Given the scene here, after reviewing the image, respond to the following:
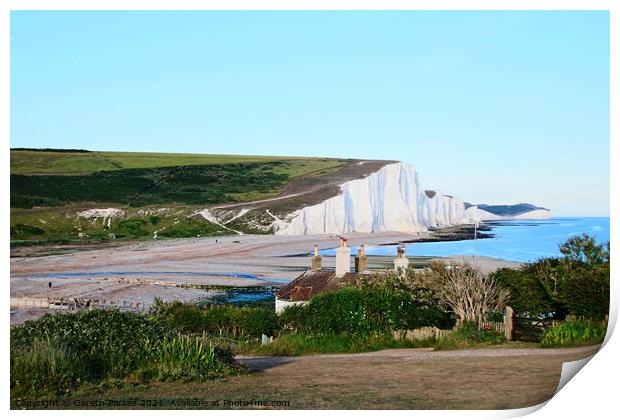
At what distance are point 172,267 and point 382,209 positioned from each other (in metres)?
3.55

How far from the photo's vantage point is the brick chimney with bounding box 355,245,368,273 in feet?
42.8

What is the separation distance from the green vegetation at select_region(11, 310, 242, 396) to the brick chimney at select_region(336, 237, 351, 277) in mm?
3084

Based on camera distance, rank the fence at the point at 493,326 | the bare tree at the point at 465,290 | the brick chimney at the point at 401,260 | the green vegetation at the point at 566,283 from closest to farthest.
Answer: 1. the green vegetation at the point at 566,283
2. the fence at the point at 493,326
3. the bare tree at the point at 465,290
4. the brick chimney at the point at 401,260

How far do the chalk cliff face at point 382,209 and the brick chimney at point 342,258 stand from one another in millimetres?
218

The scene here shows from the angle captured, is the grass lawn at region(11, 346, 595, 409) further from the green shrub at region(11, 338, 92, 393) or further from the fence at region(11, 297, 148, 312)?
the fence at region(11, 297, 148, 312)

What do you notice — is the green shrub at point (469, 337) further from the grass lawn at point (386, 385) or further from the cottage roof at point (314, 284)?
the cottage roof at point (314, 284)

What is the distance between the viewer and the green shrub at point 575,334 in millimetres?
10719

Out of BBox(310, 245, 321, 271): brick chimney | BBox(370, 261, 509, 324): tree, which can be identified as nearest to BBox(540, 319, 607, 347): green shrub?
BBox(370, 261, 509, 324): tree

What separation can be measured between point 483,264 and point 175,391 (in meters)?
5.76

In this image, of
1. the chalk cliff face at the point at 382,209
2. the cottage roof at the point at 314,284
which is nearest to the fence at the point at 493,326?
the chalk cliff face at the point at 382,209

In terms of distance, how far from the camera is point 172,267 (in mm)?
11844

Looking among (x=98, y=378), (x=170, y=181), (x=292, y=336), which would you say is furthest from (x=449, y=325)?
(x=98, y=378)

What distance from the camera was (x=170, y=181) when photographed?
11680mm

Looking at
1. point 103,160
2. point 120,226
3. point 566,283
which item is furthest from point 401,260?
point 103,160
